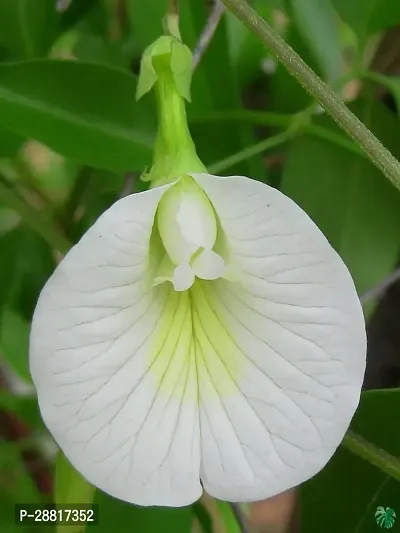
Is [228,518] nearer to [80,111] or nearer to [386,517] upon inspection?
[386,517]

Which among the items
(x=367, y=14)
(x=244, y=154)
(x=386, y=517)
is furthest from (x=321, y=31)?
(x=386, y=517)

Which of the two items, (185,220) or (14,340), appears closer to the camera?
(185,220)

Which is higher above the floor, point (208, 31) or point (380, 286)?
point (208, 31)

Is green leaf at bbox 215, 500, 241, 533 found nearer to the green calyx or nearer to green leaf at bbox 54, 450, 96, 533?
green leaf at bbox 54, 450, 96, 533

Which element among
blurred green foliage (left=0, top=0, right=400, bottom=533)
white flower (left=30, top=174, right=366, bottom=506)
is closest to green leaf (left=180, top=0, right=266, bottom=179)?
blurred green foliage (left=0, top=0, right=400, bottom=533)

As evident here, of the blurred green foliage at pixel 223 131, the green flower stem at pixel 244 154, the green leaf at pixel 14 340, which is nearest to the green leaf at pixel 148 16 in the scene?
the blurred green foliage at pixel 223 131
